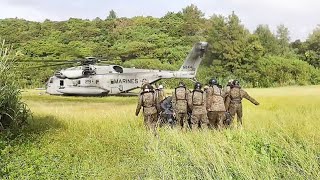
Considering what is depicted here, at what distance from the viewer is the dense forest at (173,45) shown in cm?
5509

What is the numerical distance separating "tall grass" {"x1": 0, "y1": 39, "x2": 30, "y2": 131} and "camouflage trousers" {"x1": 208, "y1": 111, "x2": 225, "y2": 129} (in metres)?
5.38

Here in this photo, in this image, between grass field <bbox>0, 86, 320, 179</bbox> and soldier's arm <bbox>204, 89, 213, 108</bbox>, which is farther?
soldier's arm <bbox>204, 89, 213, 108</bbox>

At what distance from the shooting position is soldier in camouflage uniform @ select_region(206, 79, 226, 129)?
12.5m

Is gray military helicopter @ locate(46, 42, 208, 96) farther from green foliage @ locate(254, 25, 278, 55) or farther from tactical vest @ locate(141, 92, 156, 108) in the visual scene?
green foliage @ locate(254, 25, 278, 55)

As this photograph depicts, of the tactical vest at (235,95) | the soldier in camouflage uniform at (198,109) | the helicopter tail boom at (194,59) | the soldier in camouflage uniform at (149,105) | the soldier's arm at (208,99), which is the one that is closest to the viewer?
the soldier in camouflage uniform at (198,109)

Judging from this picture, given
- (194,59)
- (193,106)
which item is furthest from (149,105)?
(194,59)

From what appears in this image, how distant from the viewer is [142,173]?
7.90m

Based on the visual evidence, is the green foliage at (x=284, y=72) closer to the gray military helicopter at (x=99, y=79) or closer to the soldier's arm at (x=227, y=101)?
the gray military helicopter at (x=99, y=79)

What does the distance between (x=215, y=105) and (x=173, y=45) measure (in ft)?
195

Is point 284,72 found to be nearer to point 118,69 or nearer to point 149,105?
point 118,69

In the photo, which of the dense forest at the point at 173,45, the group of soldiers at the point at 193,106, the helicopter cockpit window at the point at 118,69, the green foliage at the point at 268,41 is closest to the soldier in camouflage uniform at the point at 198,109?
the group of soldiers at the point at 193,106

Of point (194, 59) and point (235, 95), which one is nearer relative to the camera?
point (235, 95)

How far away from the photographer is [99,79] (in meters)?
26.5

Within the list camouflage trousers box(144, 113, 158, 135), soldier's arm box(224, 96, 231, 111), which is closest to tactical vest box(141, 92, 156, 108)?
camouflage trousers box(144, 113, 158, 135)
